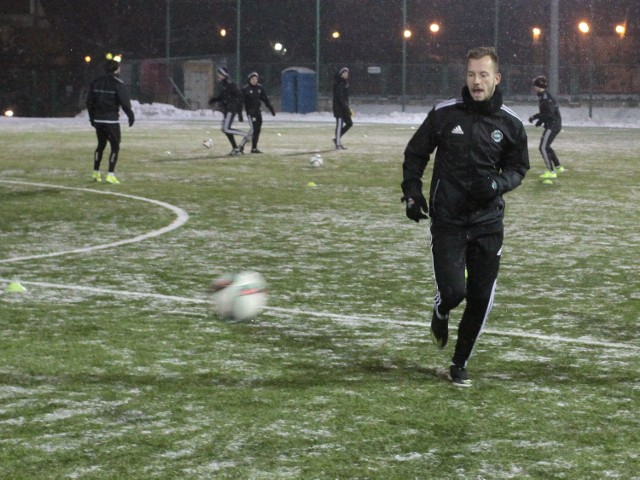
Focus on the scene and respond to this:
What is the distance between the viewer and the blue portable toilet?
178ft

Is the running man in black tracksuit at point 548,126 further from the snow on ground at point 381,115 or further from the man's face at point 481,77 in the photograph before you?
the snow on ground at point 381,115

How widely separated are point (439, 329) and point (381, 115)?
4606 centimetres

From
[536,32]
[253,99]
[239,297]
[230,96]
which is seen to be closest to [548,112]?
[253,99]

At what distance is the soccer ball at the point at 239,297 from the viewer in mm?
8477

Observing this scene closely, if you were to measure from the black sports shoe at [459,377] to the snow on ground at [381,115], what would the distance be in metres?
37.7

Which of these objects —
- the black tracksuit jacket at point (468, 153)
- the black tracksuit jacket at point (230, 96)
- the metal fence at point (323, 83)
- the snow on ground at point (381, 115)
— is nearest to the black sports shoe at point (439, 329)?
the black tracksuit jacket at point (468, 153)

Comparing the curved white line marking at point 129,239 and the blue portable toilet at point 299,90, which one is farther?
the blue portable toilet at point 299,90

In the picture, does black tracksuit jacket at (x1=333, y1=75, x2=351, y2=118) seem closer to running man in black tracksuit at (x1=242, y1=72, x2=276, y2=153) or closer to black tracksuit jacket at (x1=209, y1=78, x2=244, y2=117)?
running man in black tracksuit at (x1=242, y1=72, x2=276, y2=153)

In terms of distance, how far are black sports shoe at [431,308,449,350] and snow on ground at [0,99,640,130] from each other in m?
37.4

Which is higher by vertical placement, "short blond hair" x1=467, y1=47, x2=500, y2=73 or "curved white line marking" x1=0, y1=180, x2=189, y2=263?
"short blond hair" x1=467, y1=47, x2=500, y2=73

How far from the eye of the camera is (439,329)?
708 cm

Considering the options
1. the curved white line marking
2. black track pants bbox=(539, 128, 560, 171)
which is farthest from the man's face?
black track pants bbox=(539, 128, 560, 171)

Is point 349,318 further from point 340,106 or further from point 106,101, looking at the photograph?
point 340,106

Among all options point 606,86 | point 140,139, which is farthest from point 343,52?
point 140,139
